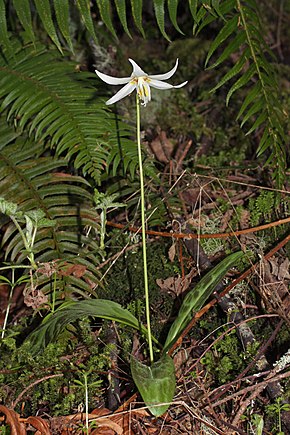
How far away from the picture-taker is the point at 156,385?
83.7 inches

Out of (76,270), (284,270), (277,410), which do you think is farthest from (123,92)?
(277,410)

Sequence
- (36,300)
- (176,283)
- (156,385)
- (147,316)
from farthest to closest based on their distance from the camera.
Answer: (176,283)
(36,300)
(147,316)
(156,385)

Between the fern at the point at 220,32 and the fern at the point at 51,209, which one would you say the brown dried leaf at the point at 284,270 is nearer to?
the fern at the point at 220,32

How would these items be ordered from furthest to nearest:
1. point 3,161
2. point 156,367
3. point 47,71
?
point 47,71 < point 3,161 < point 156,367

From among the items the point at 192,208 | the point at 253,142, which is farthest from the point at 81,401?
the point at 253,142

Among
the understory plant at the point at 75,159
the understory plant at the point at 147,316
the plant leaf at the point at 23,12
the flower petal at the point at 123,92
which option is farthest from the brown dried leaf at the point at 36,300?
the plant leaf at the point at 23,12

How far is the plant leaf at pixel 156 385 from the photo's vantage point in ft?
6.95

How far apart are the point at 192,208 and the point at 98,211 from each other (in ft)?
1.69

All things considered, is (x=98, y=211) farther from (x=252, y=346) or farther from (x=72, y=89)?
(x=252, y=346)

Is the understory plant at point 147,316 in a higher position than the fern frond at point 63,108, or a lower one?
lower

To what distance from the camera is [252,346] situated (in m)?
2.44

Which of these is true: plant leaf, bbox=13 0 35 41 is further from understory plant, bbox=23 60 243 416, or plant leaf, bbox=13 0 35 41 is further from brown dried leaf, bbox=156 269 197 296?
brown dried leaf, bbox=156 269 197 296

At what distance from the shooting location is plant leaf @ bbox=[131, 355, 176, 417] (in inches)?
83.4

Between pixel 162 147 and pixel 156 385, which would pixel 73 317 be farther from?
pixel 162 147
